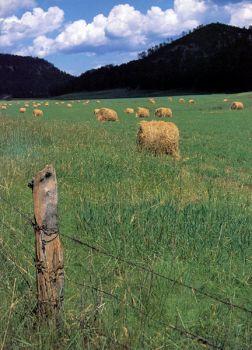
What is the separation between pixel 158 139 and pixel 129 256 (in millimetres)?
10485

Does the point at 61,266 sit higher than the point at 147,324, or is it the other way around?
the point at 61,266

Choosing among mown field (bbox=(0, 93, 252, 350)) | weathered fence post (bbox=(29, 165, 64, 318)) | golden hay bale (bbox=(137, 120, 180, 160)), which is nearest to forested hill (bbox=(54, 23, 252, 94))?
golden hay bale (bbox=(137, 120, 180, 160))

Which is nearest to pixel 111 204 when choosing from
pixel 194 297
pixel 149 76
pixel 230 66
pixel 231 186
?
pixel 194 297

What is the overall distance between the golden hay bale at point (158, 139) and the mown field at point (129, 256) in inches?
148

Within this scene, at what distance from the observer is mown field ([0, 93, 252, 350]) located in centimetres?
471

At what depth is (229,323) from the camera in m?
5.17

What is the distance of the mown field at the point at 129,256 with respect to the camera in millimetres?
4715

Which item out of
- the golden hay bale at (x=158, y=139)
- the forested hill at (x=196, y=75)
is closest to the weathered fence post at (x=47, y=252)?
the golden hay bale at (x=158, y=139)

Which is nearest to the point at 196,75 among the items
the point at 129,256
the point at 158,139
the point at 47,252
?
the point at 158,139

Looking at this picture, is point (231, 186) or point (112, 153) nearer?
point (231, 186)

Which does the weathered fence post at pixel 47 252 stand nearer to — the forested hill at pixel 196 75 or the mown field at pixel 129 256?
the mown field at pixel 129 256

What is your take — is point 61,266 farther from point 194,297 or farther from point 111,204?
point 111,204

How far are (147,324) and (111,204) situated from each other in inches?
139

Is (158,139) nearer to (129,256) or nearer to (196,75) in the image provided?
(129,256)
